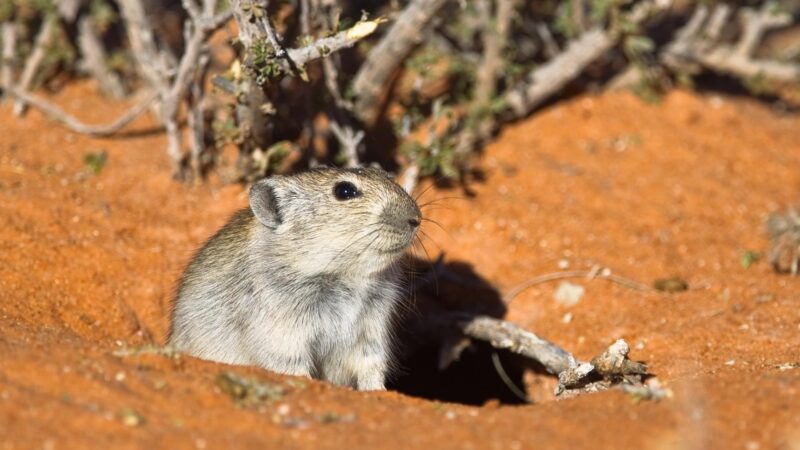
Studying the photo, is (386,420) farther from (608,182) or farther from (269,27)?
(608,182)

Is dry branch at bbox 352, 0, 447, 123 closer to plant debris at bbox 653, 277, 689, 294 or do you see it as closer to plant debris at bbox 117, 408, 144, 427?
plant debris at bbox 653, 277, 689, 294

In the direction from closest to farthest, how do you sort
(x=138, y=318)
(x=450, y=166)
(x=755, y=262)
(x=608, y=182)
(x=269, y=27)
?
(x=269, y=27) < (x=138, y=318) < (x=755, y=262) < (x=450, y=166) < (x=608, y=182)

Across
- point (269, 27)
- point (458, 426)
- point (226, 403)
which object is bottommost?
point (458, 426)

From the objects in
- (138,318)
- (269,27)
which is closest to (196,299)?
(138,318)

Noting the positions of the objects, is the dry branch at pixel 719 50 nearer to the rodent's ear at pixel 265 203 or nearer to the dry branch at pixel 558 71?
the dry branch at pixel 558 71

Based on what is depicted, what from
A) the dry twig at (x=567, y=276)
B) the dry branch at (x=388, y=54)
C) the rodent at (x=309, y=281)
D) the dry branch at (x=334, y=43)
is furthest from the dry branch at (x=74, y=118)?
the dry twig at (x=567, y=276)

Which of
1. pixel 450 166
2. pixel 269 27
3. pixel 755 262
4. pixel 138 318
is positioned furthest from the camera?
pixel 450 166

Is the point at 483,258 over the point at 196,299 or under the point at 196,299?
under
